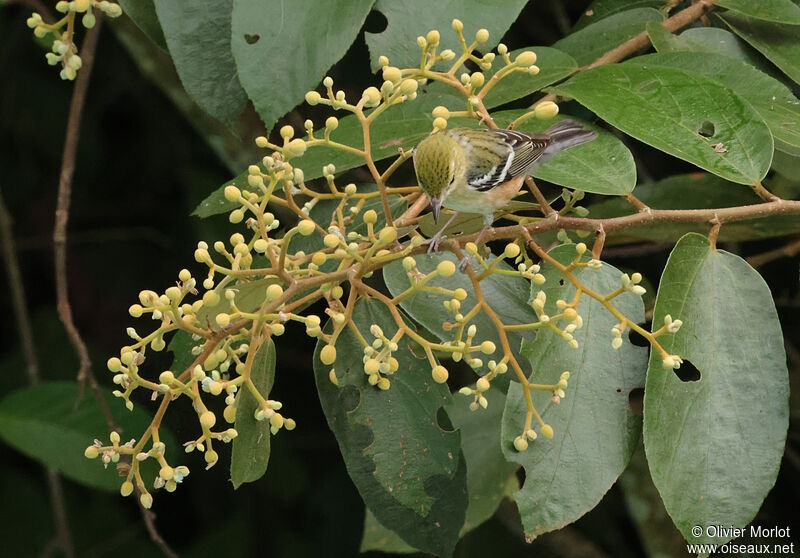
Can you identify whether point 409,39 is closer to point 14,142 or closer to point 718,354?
point 718,354

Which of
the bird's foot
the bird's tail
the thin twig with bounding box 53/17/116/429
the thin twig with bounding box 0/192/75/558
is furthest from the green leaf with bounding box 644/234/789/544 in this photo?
the thin twig with bounding box 0/192/75/558

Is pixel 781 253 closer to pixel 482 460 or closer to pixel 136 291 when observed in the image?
pixel 482 460

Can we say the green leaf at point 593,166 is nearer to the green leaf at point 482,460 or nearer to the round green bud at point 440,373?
the round green bud at point 440,373

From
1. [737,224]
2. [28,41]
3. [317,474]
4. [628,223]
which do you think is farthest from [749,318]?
[28,41]

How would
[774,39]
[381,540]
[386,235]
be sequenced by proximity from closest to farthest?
[386,235] → [774,39] → [381,540]

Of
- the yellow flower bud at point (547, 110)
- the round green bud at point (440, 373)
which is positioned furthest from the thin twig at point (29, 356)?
the yellow flower bud at point (547, 110)

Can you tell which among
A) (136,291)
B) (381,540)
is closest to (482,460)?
(381,540)

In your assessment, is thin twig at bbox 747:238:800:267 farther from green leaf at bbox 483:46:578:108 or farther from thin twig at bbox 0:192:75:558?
thin twig at bbox 0:192:75:558
